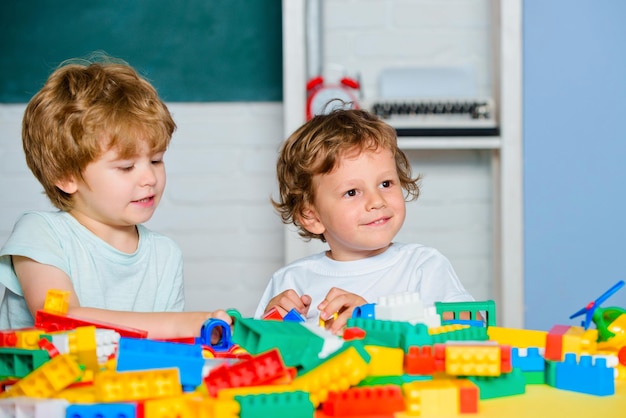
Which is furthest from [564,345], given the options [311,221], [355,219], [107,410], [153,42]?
[153,42]

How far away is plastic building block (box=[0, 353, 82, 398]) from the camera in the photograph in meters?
0.71

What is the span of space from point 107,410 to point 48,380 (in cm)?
10

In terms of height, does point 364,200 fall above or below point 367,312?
above

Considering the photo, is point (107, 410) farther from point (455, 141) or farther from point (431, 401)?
point (455, 141)

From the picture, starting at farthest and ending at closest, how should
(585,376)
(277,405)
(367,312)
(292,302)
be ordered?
(292,302), (367,312), (585,376), (277,405)

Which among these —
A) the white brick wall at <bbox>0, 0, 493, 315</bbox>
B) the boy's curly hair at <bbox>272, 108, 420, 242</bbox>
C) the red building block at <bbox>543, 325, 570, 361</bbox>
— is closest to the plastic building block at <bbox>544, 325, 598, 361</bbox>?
the red building block at <bbox>543, 325, 570, 361</bbox>

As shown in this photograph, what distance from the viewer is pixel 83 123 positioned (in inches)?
55.4

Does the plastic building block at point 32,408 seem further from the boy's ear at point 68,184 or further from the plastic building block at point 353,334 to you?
the boy's ear at point 68,184

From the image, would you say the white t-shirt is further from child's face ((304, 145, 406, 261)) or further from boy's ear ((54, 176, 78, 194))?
boy's ear ((54, 176, 78, 194))

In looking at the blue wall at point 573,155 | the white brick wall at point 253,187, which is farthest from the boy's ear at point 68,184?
the blue wall at point 573,155

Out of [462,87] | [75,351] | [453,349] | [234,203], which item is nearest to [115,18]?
[234,203]

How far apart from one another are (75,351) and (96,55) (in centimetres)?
171

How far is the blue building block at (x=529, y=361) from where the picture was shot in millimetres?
792

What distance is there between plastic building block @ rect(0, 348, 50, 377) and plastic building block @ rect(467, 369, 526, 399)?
1.29 feet
